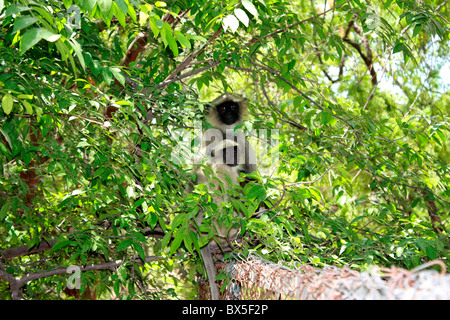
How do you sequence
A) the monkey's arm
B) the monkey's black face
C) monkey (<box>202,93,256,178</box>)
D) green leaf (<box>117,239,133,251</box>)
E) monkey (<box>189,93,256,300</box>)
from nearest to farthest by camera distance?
green leaf (<box>117,239,133,251</box>)
the monkey's arm
monkey (<box>189,93,256,300</box>)
monkey (<box>202,93,256,178</box>)
the monkey's black face

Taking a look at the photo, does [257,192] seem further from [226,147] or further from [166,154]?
[226,147]

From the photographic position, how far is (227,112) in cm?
447

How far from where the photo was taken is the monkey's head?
14.6 ft

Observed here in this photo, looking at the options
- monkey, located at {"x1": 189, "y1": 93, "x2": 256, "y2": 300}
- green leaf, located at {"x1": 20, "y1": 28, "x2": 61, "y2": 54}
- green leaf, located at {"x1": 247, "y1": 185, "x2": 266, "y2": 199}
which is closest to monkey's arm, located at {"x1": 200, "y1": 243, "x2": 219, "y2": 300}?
monkey, located at {"x1": 189, "y1": 93, "x2": 256, "y2": 300}

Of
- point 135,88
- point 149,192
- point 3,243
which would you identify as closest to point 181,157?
point 149,192

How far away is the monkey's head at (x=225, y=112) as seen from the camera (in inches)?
176

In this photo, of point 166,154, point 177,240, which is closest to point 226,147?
point 166,154

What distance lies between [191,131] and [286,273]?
2.18 m

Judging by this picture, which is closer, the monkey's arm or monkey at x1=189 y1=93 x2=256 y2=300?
the monkey's arm

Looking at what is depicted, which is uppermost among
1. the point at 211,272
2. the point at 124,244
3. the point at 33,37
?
the point at 33,37

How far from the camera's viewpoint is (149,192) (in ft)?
8.10

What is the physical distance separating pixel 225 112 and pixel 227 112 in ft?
0.07

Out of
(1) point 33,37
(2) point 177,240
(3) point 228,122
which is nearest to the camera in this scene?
(1) point 33,37

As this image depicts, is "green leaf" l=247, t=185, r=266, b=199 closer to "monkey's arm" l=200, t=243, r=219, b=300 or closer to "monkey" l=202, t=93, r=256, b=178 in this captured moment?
"monkey's arm" l=200, t=243, r=219, b=300
